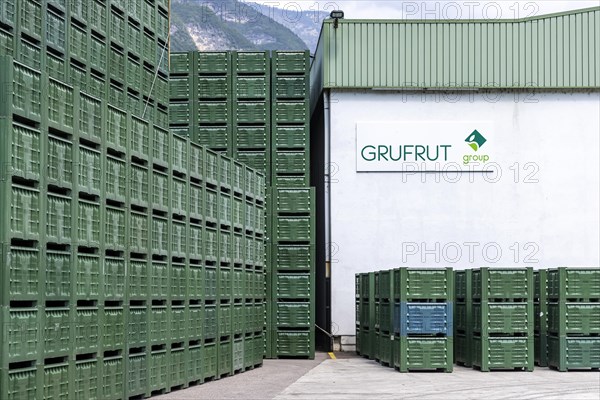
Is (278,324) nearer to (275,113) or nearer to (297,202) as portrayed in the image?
(297,202)

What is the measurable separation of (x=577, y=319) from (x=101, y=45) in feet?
39.3

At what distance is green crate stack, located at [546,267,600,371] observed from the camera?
2142cm

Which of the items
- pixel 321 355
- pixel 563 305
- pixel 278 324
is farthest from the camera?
pixel 321 355

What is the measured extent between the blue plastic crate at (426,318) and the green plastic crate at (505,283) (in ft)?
3.13

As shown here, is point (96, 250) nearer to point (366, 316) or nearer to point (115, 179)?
point (115, 179)

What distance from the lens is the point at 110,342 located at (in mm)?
13391

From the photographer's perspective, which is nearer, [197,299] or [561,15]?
[197,299]

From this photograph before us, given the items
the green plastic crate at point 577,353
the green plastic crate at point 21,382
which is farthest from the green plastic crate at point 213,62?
the green plastic crate at point 21,382

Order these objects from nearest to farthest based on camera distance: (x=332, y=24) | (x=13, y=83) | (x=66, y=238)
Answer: (x=13, y=83) < (x=66, y=238) < (x=332, y=24)

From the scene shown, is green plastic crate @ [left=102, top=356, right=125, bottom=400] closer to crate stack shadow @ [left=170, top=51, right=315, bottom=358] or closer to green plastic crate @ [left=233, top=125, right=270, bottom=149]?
crate stack shadow @ [left=170, top=51, right=315, bottom=358]

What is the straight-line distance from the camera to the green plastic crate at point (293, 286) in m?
24.9

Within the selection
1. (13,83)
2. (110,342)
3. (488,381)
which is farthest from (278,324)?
(13,83)

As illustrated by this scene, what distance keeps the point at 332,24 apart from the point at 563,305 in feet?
34.9

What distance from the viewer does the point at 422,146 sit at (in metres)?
28.0
